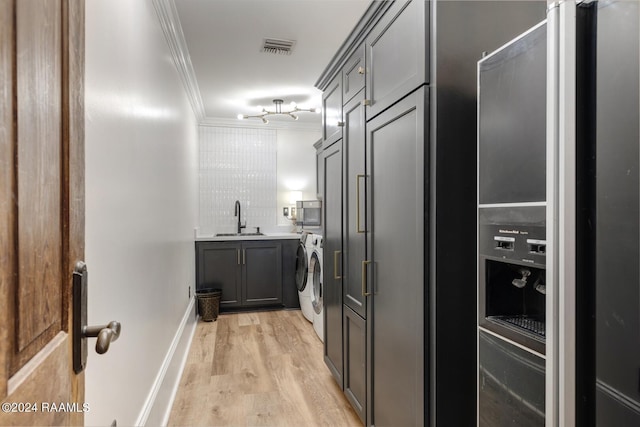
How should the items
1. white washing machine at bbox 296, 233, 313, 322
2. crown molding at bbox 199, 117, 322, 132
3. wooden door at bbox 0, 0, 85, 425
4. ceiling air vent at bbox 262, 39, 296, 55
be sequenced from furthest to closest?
crown molding at bbox 199, 117, 322, 132, white washing machine at bbox 296, 233, 313, 322, ceiling air vent at bbox 262, 39, 296, 55, wooden door at bbox 0, 0, 85, 425

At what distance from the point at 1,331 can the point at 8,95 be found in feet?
0.95

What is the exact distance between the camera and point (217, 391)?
261 centimetres

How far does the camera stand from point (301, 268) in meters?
4.36

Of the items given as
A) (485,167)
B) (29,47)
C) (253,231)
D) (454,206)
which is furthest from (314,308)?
(29,47)

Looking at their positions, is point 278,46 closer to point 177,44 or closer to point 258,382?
point 177,44

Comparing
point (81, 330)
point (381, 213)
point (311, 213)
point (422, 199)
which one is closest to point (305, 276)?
point (311, 213)

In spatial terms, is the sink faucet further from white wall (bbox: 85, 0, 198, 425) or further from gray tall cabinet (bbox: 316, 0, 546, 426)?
gray tall cabinet (bbox: 316, 0, 546, 426)

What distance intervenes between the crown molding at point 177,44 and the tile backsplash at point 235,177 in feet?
3.68

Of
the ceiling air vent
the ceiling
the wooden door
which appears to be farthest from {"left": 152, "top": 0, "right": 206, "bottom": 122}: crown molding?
the wooden door

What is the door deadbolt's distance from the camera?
679 mm

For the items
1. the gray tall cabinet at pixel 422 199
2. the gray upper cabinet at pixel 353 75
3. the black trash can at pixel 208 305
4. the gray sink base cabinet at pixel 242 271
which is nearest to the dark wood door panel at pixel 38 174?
the gray tall cabinet at pixel 422 199

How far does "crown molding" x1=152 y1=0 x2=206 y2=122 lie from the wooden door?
68.2 inches

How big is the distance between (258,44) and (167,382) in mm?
2504

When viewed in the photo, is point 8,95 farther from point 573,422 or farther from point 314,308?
point 314,308
